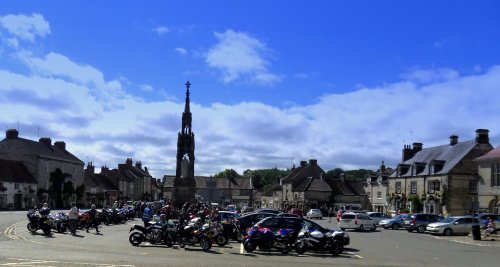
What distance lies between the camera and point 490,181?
4625 centimetres

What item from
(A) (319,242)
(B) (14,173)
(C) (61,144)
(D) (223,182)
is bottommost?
(A) (319,242)

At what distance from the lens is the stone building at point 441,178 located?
56719 mm

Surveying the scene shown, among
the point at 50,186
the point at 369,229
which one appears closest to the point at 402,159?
the point at 369,229

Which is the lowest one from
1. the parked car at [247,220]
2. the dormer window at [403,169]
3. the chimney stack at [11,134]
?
the parked car at [247,220]

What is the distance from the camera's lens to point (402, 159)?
69.7 m

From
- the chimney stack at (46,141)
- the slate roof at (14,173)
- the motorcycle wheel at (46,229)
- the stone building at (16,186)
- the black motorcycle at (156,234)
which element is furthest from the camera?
the chimney stack at (46,141)

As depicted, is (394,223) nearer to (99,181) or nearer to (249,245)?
(249,245)

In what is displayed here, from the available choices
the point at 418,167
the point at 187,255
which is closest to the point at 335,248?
the point at 187,255

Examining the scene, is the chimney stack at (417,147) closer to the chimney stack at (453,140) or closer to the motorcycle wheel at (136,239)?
the chimney stack at (453,140)

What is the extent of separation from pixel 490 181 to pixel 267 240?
102 ft

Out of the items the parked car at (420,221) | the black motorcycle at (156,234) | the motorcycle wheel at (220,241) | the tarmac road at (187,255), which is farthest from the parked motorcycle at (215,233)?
the parked car at (420,221)

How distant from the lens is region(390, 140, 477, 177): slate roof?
57344 mm

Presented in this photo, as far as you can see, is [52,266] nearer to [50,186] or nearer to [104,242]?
[104,242]

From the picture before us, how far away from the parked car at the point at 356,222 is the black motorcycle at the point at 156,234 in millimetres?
20278
